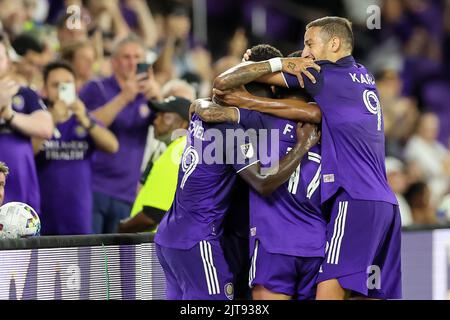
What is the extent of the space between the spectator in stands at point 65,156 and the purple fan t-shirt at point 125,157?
508 millimetres

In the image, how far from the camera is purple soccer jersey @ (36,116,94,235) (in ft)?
28.3

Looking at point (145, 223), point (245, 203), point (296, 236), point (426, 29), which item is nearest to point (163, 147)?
point (145, 223)

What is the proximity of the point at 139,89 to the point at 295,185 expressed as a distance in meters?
4.05

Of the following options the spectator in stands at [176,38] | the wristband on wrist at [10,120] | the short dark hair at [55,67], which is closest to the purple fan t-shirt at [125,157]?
the short dark hair at [55,67]

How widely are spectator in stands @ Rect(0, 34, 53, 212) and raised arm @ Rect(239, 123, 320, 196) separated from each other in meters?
2.87

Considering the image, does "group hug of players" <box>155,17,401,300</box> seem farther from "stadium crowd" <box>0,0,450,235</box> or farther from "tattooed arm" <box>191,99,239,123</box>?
"stadium crowd" <box>0,0,450,235</box>

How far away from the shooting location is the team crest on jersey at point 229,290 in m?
5.54

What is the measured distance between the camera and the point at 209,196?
5.57 metres

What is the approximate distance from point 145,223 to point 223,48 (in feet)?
22.0

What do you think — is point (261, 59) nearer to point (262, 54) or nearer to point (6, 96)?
point (262, 54)

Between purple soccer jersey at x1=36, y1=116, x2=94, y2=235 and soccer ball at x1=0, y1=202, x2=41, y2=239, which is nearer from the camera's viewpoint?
soccer ball at x1=0, y1=202, x2=41, y2=239

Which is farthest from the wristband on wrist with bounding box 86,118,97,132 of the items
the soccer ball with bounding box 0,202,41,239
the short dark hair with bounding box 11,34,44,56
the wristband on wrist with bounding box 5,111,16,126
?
the soccer ball with bounding box 0,202,41,239

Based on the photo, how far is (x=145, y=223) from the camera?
680 centimetres

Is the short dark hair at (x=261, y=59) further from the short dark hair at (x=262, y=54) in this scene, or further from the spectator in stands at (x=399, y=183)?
the spectator in stands at (x=399, y=183)
